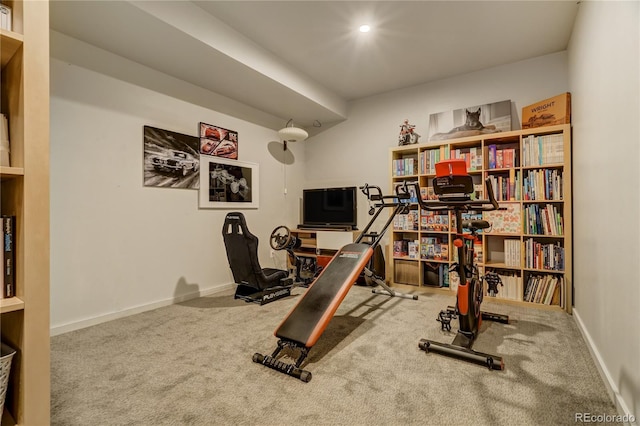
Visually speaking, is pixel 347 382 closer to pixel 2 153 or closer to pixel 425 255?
pixel 2 153

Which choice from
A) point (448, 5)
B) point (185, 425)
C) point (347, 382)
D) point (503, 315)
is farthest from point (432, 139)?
point (185, 425)

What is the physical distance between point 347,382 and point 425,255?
2.36 m

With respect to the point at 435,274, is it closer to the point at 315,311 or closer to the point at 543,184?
the point at 543,184

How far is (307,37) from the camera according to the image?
10.0 feet

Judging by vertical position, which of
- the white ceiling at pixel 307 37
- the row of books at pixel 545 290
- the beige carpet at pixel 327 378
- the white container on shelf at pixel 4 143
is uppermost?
the white ceiling at pixel 307 37

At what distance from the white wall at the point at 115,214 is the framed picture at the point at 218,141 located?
10 cm

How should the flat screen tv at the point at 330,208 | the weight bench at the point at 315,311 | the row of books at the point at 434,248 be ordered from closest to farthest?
the weight bench at the point at 315,311 → the row of books at the point at 434,248 → the flat screen tv at the point at 330,208

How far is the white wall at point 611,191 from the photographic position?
4.29 feet

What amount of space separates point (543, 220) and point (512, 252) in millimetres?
442

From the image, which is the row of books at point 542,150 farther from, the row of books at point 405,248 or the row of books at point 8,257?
the row of books at point 8,257

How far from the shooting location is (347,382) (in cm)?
175

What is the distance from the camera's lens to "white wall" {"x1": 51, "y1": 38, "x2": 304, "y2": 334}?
2549 mm
